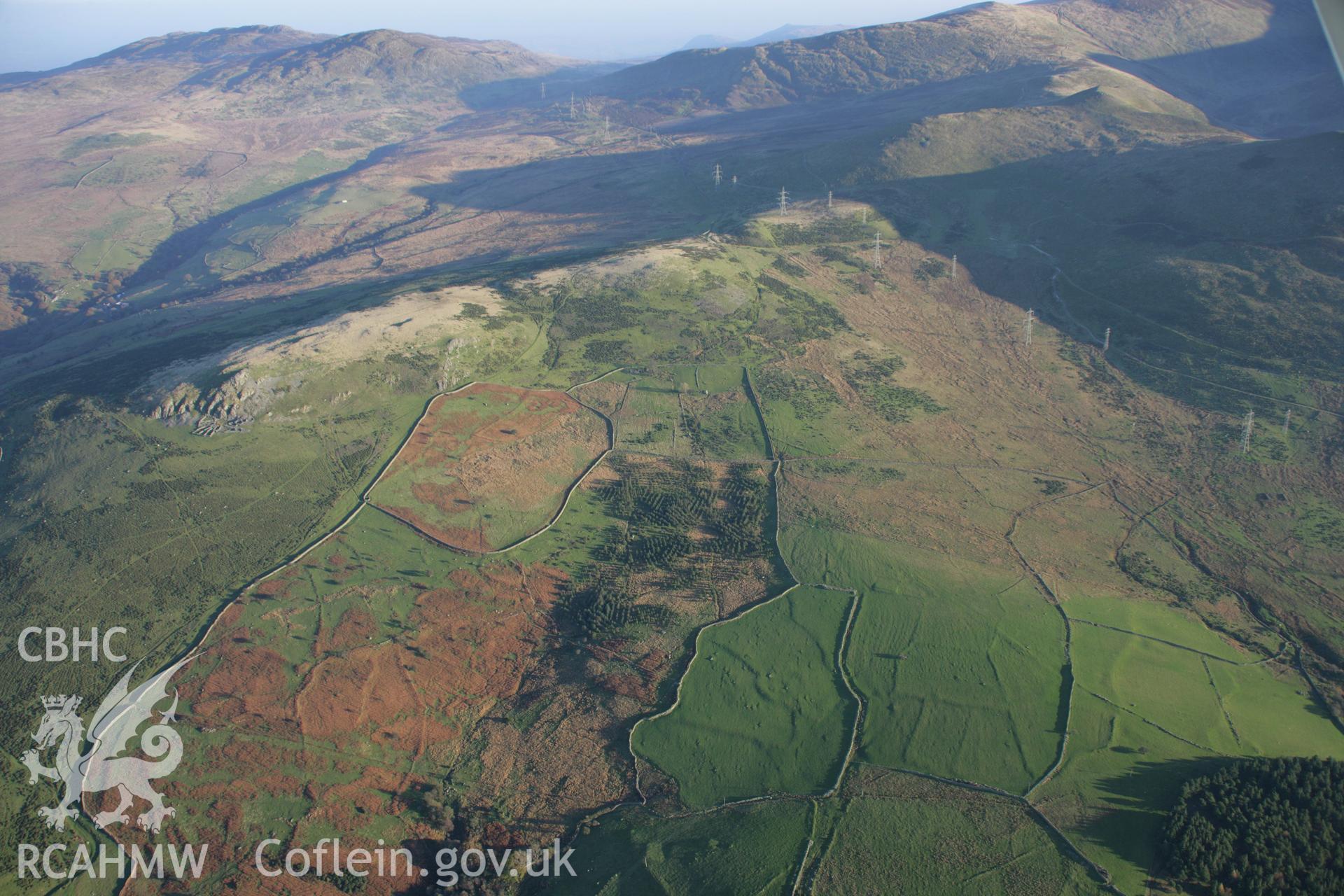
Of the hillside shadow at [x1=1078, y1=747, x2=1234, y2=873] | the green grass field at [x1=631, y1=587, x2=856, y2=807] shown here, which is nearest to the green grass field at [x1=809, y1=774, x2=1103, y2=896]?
the hillside shadow at [x1=1078, y1=747, x2=1234, y2=873]

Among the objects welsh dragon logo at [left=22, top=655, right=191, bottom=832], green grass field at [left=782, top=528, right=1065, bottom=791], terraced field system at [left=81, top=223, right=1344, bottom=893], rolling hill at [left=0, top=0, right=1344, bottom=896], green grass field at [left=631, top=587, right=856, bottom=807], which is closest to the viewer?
terraced field system at [left=81, top=223, right=1344, bottom=893]

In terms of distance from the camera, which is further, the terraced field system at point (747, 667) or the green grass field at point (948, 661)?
the green grass field at point (948, 661)

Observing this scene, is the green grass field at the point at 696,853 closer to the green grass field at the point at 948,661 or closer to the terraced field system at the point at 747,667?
the terraced field system at the point at 747,667

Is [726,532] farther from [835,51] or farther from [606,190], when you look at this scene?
[835,51]

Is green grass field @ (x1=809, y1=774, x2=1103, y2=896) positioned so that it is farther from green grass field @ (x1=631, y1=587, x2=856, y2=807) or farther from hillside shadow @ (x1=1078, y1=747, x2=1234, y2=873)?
A: green grass field @ (x1=631, y1=587, x2=856, y2=807)

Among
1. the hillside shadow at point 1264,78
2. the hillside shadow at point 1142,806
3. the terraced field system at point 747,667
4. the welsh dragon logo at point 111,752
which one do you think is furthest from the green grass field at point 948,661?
the hillside shadow at point 1264,78

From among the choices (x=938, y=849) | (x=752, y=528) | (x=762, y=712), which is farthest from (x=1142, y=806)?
(x=752, y=528)

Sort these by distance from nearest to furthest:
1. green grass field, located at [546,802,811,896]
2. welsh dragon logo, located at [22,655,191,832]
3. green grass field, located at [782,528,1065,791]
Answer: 1. green grass field, located at [546,802,811,896]
2. welsh dragon logo, located at [22,655,191,832]
3. green grass field, located at [782,528,1065,791]

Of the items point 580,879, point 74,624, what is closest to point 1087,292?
point 580,879
